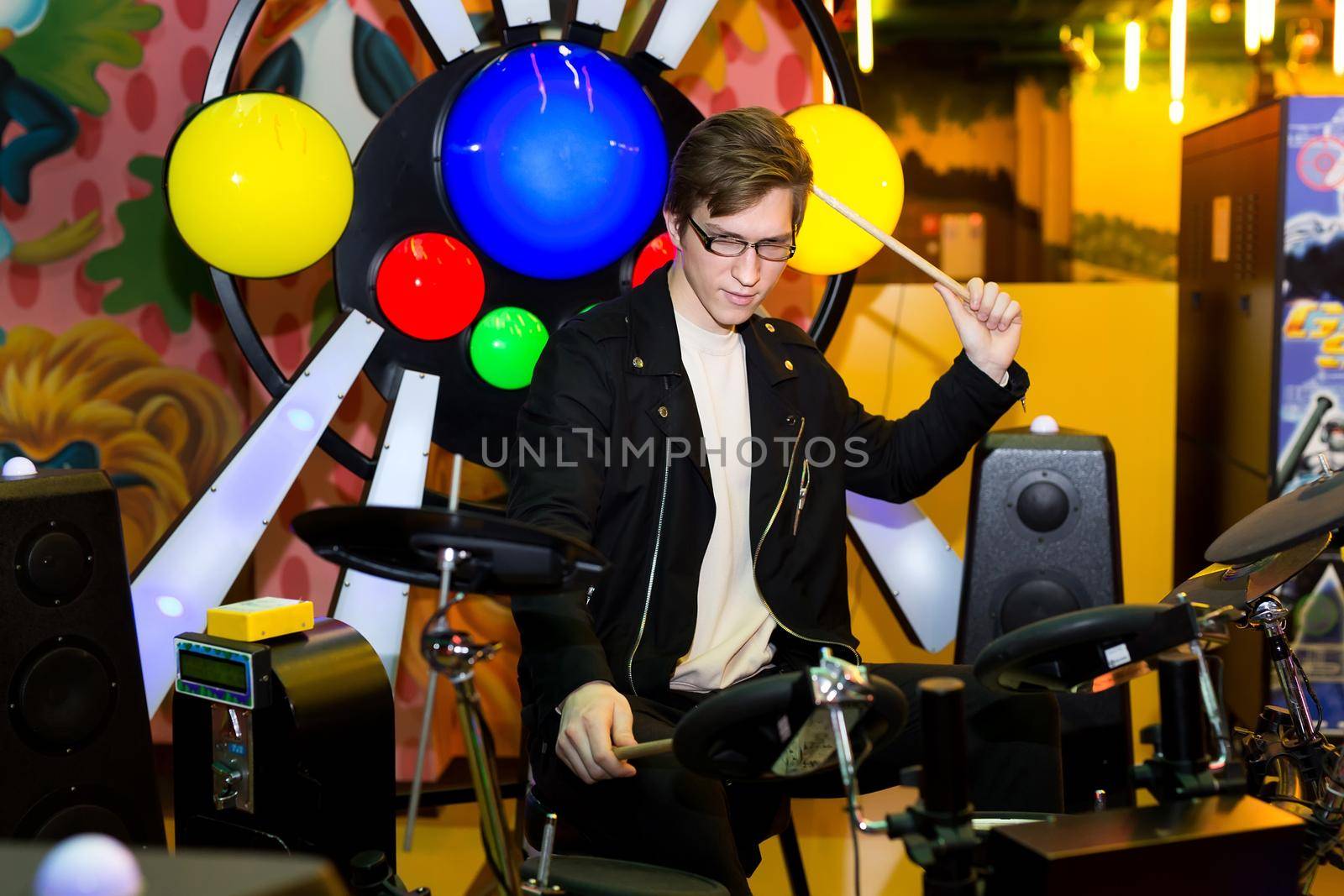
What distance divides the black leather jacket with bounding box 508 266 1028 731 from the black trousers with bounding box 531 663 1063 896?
84 mm

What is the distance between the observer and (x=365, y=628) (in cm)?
198

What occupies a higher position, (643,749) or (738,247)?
(738,247)

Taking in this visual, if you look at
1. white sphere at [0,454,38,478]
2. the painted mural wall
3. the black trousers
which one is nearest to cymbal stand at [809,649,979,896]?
the black trousers

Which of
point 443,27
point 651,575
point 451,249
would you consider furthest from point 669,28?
point 651,575

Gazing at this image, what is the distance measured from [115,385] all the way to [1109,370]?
215cm

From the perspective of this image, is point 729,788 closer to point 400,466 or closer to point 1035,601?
point 1035,601

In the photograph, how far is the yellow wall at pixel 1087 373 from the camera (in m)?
2.54

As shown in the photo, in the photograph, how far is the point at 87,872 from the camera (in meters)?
0.63

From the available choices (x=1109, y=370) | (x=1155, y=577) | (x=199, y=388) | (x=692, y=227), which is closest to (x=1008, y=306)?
(x=692, y=227)

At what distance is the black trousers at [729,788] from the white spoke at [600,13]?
45.6 inches

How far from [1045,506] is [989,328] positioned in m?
0.42

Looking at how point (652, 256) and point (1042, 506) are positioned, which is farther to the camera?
point (652, 256)

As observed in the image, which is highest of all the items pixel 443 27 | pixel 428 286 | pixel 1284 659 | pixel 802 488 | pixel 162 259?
pixel 443 27

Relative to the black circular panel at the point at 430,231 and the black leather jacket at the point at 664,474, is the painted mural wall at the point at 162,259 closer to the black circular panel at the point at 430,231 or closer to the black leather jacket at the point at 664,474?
the black circular panel at the point at 430,231
